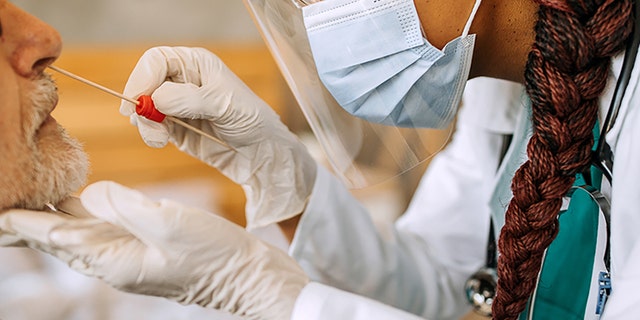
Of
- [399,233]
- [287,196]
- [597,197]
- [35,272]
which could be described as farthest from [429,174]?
[35,272]

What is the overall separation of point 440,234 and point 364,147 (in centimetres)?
46

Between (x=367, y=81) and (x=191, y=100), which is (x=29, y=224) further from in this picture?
(x=367, y=81)

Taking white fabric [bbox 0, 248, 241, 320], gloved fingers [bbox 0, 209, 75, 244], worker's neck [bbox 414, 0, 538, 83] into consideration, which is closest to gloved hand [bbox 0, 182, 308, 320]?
gloved fingers [bbox 0, 209, 75, 244]

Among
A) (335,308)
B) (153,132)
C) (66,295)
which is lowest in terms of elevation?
Answer: (66,295)

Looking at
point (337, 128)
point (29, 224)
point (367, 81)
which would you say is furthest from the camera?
point (337, 128)

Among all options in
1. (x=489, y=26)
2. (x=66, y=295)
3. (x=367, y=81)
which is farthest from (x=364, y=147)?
(x=66, y=295)

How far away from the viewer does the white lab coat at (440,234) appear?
0.80 meters

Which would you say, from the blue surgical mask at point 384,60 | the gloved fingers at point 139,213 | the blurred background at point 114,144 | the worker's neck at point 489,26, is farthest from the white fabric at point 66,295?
the worker's neck at point 489,26

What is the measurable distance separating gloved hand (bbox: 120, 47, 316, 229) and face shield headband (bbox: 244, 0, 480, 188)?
0.07m

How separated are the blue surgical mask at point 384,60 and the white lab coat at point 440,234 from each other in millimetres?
150

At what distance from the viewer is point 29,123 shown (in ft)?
2.39

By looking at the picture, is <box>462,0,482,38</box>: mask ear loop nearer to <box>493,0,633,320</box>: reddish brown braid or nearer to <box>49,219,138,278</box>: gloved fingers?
<box>493,0,633,320</box>: reddish brown braid

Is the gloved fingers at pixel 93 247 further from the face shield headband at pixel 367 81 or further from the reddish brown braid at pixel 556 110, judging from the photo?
the reddish brown braid at pixel 556 110

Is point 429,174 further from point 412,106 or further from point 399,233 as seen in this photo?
point 412,106
